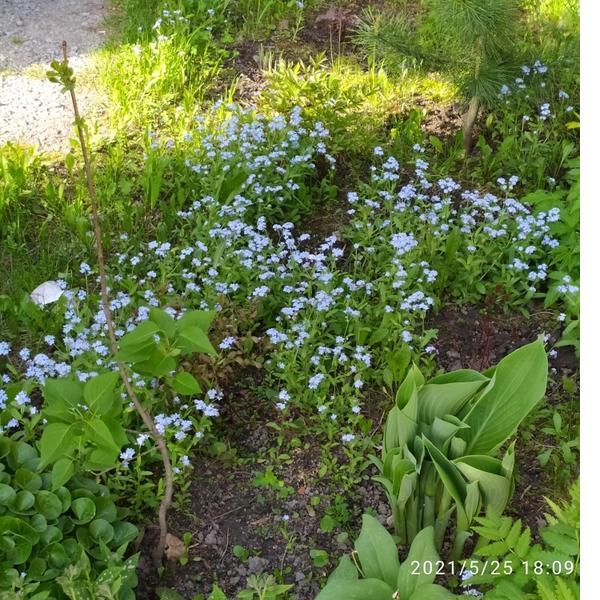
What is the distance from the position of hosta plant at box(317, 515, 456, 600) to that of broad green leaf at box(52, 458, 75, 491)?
821mm

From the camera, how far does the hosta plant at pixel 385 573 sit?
2215 millimetres

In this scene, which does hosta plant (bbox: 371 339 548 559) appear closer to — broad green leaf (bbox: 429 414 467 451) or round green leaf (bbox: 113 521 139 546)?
broad green leaf (bbox: 429 414 467 451)

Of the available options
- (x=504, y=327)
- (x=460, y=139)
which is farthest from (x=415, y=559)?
(x=460, y=139)

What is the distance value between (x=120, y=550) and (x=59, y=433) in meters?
0.49

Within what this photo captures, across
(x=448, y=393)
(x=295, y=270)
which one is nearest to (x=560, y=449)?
(x=448, y=393)

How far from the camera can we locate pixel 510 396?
2475 millimetres

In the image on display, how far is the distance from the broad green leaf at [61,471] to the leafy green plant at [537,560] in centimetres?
121

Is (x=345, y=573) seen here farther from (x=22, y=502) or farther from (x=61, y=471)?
(x=22, y=502)

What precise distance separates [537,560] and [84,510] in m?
1.41

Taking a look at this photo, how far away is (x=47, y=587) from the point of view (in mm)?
2371

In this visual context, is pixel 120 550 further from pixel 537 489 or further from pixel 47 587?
pixel 537 489

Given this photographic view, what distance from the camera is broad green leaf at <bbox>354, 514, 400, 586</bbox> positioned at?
234cm

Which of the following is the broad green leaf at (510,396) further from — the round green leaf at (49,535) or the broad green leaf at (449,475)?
the round green leaf at (49,535)

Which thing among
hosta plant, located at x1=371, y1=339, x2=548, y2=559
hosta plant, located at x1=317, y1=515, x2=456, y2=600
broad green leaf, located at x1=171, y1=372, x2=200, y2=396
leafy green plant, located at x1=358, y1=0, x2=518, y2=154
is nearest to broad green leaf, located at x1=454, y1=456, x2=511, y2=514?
hosta plant, located at x1=371, y1=339, x2=548, y2=559
